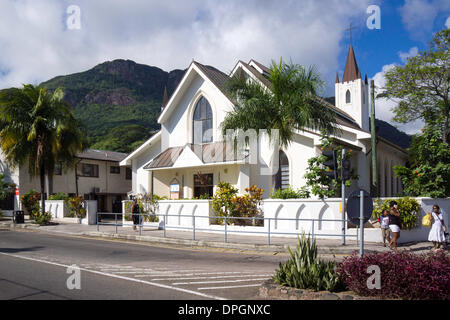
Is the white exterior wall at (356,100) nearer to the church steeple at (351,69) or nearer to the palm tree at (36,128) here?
the church steeple at (351,69)

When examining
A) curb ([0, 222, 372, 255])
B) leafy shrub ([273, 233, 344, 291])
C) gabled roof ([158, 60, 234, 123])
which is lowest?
curb ([0, 222, 372, 255])

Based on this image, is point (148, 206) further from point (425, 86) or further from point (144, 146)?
point (425, 86)

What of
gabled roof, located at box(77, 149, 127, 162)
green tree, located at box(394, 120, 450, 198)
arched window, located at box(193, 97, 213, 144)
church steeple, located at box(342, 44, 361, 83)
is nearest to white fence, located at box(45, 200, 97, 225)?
gabled roof, located at box(77, 149, 127, 162)

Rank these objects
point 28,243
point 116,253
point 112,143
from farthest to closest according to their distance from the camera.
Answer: point 112,143 → point 28,243 → point 116,253

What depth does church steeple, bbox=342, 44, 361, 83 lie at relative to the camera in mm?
46031

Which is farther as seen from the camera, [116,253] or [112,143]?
[112,143]

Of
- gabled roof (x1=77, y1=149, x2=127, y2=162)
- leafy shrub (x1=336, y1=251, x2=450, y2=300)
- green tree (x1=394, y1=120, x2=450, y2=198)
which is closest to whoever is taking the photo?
leafy shrub (x1=336, y1=251, x2=450, y2=300)

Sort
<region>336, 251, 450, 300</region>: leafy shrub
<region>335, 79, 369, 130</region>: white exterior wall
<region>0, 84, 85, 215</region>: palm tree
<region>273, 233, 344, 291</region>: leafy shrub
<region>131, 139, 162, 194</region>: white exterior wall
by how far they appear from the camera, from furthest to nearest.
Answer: <region>335, 79, 369, 130</region>: white exterior wall
<region>131, 139, 162, 194</region>: white exterior wall
<region>0, 84, 85, 215</region>: palm tree
<region>273, 233, 344, 291</region>: leafy shrub
<region>336, 251, 450, 300</region>: leafy shrub

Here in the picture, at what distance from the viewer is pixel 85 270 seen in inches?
405

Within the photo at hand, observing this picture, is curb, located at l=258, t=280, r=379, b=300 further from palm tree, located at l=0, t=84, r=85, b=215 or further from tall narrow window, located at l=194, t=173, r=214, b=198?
palm tree, located at l=0, t=84, r=85, b=215

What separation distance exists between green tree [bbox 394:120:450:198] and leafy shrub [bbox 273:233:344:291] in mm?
10470
